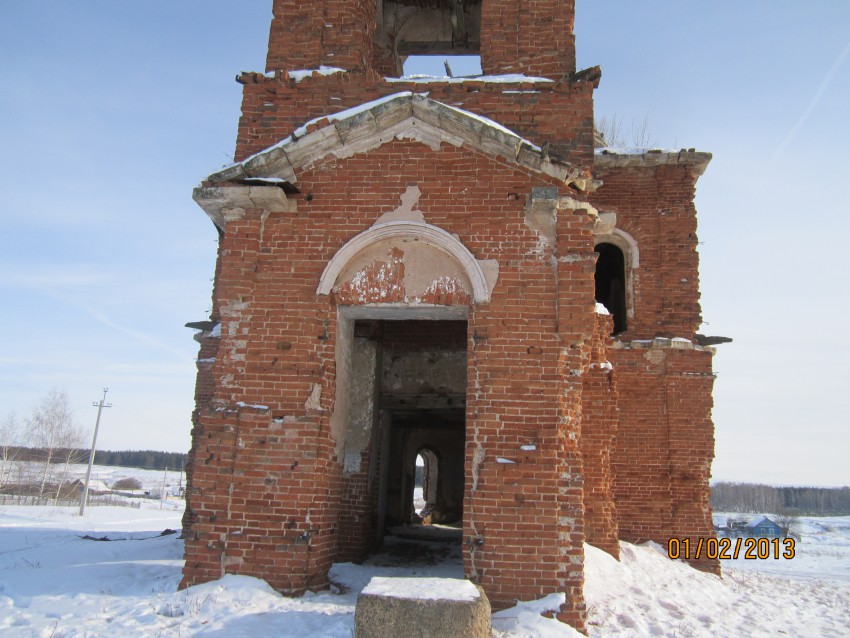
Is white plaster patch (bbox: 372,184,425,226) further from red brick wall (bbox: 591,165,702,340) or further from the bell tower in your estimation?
red brick wall (bbox: 591,165,702,340)

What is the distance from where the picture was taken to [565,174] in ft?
21.6

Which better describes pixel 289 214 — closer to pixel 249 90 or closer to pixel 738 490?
pixel 249 90

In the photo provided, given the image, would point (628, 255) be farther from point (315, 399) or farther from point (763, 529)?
point (763, 529)

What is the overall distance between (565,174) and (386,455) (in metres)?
5.19

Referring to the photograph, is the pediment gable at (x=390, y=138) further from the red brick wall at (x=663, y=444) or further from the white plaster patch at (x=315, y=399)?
the red brick wall at (x=663, y=444)

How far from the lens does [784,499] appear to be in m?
97.8

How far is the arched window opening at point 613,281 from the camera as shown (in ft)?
40.5

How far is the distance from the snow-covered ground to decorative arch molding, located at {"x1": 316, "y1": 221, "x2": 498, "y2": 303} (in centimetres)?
308

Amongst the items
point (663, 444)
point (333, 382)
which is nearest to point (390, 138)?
point (333, 382)

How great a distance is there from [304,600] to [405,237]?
12.2ft

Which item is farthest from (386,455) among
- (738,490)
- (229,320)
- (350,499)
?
(738,490)

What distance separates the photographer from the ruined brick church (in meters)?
6.07

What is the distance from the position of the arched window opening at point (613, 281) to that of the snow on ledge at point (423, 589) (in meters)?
8.08

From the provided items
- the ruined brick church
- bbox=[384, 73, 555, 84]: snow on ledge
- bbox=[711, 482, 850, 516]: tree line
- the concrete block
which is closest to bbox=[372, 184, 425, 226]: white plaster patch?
the ruined brick church
